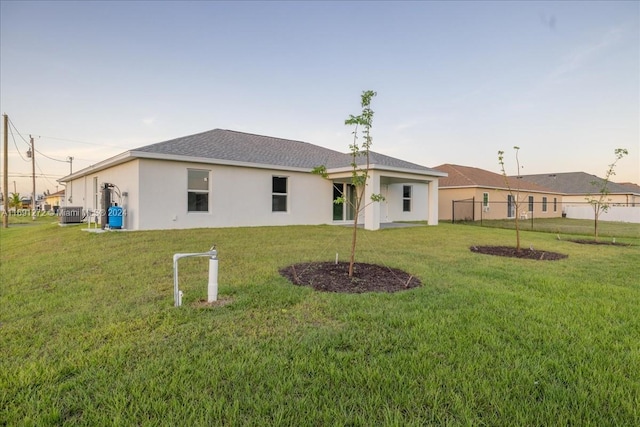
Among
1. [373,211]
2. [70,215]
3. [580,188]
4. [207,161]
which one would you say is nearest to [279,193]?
[207,161]

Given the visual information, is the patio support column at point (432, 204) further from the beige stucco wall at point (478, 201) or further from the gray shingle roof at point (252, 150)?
the beige stucco wall at point (478, 201)

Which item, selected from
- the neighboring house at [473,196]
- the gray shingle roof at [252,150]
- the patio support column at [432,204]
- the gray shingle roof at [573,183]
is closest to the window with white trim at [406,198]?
the neighboring house at [473,196]

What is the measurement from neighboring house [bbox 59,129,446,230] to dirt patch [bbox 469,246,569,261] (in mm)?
4464

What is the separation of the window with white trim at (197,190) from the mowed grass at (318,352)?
6577 mm

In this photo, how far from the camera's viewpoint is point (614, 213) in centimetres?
2778

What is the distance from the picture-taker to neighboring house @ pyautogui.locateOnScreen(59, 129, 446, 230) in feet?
36.4

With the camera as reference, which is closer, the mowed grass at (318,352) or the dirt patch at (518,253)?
the mowed grass at (318,352)

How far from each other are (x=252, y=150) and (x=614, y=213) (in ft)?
104

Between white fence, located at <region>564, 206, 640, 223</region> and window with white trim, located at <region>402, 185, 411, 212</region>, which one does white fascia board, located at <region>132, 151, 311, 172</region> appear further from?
white fence, located at <region>564, 206, 640, 223</region>

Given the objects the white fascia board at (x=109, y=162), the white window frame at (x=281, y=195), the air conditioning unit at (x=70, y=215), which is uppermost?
the white fascia board at (x=109, y=162)

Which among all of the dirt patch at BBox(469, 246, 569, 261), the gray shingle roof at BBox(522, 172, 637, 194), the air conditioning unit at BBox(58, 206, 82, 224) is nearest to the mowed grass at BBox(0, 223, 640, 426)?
the dirt patch at BBox(469, 246, 569, 261)

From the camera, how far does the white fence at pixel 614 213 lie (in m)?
26.8

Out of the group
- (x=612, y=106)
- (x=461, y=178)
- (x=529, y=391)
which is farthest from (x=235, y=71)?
(x=461, y=178)

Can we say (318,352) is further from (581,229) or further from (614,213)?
(614,213)
